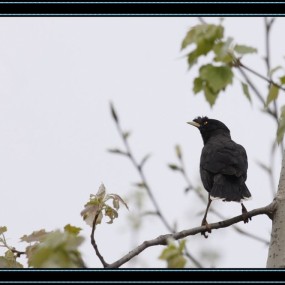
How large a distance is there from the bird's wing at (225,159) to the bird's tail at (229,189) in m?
0.08

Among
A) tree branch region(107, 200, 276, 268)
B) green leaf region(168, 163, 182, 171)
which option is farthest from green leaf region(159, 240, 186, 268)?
green leaf region(168, 163, 182, 171)

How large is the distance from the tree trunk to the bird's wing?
2.30 meters

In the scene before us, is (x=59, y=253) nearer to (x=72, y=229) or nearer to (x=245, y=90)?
(x=72, y=229)

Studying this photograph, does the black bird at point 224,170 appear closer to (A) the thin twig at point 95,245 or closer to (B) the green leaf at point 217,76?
(A) the thin twig at point 95,245

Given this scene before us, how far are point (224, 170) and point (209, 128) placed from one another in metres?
1.84

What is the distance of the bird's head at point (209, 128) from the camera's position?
7.25m

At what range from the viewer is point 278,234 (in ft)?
9.41

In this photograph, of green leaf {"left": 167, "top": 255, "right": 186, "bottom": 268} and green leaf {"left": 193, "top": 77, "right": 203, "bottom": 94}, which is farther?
green leaf {"left": 193, "top": 77, "right": 203, "bottom": 94}

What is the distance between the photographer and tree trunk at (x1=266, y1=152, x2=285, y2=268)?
2.75 metres

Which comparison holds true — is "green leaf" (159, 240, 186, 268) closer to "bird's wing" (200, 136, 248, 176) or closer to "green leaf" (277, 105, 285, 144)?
"green leaf" (277, 105, 285, 144)

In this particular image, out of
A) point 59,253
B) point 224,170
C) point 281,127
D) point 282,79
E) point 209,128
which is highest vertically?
point 209,128

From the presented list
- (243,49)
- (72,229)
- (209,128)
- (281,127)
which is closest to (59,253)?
(72,229)

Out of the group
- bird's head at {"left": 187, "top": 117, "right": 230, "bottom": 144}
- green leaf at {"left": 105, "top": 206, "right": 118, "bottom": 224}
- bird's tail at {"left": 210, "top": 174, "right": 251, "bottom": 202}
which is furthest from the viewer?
bird's head at {"left": 187, "top": 117, "right": 230, "bottom": 144}
